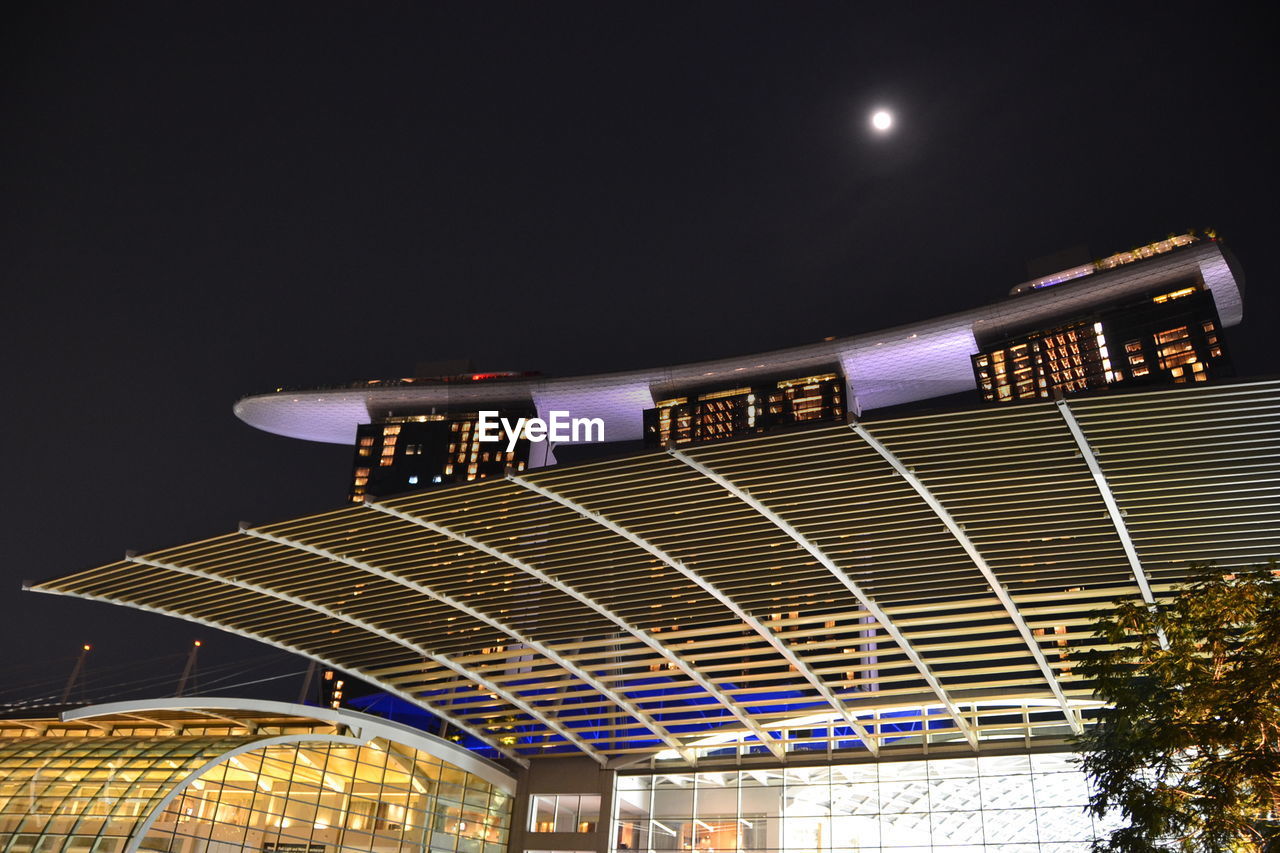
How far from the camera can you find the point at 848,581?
2472 cm

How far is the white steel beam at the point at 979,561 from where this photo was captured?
806 inches

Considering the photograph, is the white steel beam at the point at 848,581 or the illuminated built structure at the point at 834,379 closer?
the white steel beam at the point at 848,581

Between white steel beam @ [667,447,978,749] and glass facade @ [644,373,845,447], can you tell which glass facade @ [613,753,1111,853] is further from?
glass facade @ [644,373,845,447]

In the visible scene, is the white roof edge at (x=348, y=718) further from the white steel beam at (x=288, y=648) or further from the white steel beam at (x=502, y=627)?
the white steel beam at (x=502, y=627)

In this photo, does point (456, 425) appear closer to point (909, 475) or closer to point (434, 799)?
point (434, 799)

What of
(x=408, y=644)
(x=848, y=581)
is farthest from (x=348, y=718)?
(x=848, y=581)

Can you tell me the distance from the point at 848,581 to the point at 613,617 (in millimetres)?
6810

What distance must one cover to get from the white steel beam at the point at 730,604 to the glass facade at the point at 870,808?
1.73 metres

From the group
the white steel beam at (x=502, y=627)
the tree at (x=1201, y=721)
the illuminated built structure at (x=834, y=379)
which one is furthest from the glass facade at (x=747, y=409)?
the tree at (x=1201, y=721)

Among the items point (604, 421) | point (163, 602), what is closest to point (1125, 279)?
point (604, 421)

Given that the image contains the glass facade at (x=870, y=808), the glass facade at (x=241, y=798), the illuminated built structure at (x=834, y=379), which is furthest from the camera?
the illuminated built structure at (x=834, y=379)

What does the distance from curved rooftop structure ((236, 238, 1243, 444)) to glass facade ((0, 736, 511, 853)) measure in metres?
48.1

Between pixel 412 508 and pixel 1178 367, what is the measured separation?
48.5 m

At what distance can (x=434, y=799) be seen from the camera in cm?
3459
